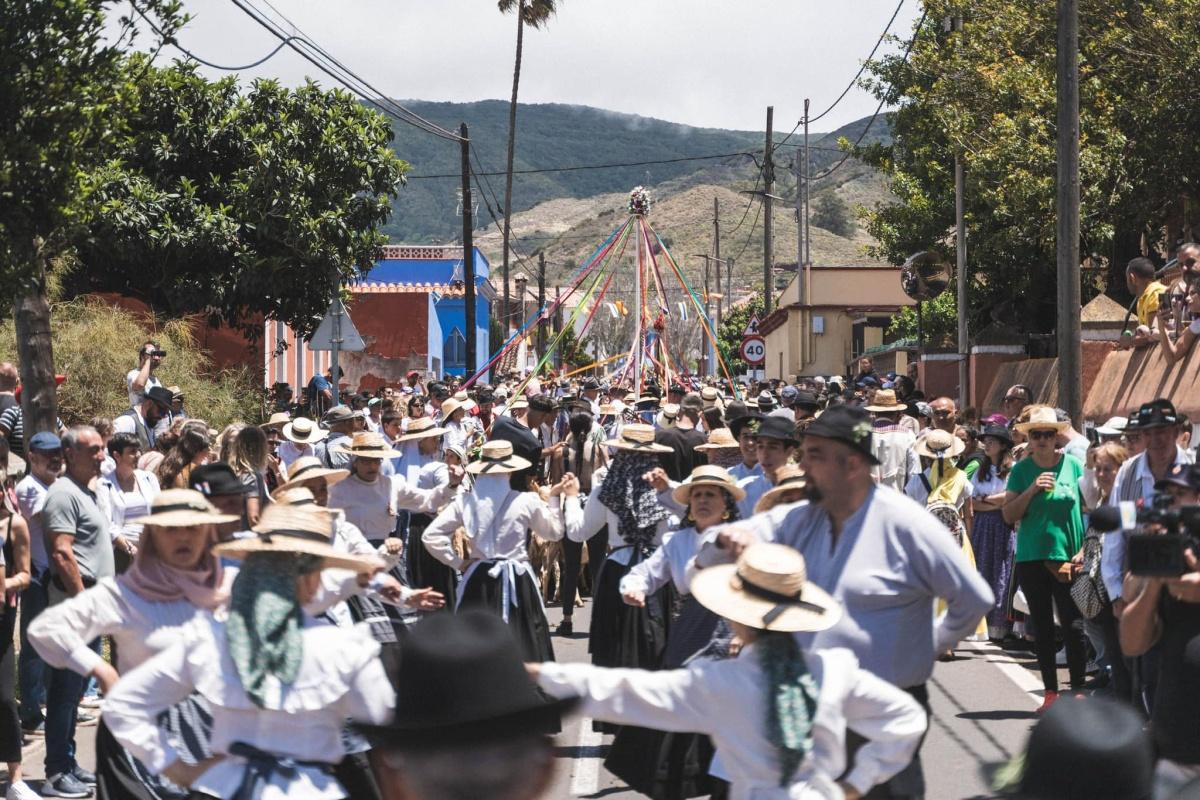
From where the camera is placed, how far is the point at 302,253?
24.9m

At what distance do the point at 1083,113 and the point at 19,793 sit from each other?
61.0ft

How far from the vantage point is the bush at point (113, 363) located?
20766mm

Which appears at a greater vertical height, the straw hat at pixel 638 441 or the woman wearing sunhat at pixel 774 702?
the straw hat at pixel 638 441

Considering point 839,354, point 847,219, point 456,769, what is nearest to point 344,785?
point 456,769

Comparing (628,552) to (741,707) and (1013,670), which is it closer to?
(1013,670)

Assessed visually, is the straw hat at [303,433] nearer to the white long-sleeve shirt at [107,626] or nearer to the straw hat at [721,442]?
the straw hat at [721,442]

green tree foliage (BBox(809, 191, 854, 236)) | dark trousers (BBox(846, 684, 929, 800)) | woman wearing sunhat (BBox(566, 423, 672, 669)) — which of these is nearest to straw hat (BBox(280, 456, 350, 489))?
woman wearing sunhat (BBox(566, 423, 672, 669))

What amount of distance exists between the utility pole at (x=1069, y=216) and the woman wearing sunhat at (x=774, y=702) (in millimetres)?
11003

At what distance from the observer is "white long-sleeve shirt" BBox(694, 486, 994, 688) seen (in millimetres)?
5301

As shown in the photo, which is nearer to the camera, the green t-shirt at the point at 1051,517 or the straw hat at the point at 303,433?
the green t-shirt at the point at 1051,517

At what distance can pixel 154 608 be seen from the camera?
18.3 ft

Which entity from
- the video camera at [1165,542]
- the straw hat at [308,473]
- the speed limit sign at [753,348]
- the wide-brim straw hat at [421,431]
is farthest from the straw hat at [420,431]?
the speed limit sign at [753,348]

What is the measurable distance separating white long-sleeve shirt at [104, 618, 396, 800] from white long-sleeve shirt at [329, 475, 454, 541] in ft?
19.2

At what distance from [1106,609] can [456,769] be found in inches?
268
